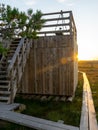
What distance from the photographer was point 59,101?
13094 millimetres

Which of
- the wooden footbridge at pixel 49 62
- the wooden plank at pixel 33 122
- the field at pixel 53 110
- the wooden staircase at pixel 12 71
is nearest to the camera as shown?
the wooden plank at pixel 33 122

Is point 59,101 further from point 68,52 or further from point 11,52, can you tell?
point 11,52

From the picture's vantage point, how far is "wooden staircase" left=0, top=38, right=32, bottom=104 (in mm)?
10917

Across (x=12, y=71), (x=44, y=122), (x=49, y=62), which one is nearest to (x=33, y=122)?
(x=44, y=122)

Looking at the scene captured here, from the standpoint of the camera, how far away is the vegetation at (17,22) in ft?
26.9

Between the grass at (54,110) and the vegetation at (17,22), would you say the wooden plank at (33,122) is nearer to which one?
the grass at (54,110)

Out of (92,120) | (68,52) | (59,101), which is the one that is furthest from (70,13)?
(92,120)

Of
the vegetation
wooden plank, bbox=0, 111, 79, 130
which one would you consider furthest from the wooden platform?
the vegetation

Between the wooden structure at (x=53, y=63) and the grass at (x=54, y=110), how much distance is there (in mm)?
1059

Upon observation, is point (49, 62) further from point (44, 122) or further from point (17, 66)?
point (44, 122)

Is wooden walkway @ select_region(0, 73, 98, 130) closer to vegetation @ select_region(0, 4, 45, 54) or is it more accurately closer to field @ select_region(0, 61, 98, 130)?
field @ select_region(0, 61, 98, 130)

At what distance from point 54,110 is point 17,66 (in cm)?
286

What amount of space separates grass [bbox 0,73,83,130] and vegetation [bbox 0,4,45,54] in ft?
10.6

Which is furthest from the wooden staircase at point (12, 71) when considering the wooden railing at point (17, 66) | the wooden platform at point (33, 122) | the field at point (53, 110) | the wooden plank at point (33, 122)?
the wooden plank at point (33, 122)
